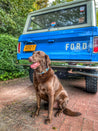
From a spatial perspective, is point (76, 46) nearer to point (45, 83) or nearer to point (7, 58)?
point (45, 83)

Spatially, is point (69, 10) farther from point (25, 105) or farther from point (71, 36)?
point (25, 105)

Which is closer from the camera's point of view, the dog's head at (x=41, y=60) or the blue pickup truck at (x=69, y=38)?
the dog's head at (x=41, y=60)

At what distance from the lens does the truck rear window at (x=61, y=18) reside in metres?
2.88

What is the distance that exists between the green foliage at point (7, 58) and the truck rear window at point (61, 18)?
5.26ft

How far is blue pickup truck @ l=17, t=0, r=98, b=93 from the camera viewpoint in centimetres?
251

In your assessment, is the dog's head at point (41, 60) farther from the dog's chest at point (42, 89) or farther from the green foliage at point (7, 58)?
the green foliage at point (7, 58)

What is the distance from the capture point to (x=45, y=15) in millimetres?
3480

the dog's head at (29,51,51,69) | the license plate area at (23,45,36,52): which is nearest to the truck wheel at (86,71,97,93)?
the dog's head at (29,51,51,69)

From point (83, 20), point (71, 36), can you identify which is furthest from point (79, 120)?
point (83, 20)

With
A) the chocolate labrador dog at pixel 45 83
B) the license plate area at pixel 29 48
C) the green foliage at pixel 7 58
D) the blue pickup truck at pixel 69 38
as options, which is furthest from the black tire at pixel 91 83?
the green foliage at pixel 7 58

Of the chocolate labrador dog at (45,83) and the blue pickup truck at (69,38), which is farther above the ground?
the blue pickup truck at (69,38)

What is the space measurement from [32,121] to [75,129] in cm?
76

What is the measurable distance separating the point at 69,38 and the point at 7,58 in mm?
3179

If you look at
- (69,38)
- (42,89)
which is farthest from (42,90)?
(69,38)
